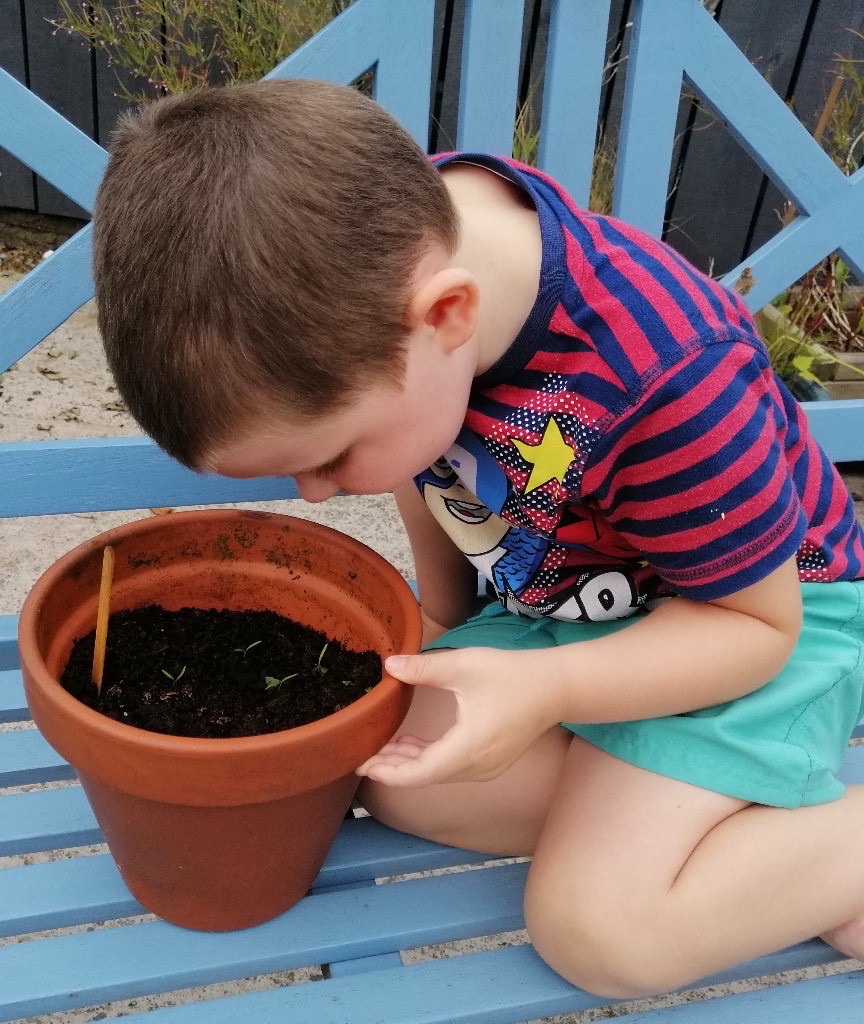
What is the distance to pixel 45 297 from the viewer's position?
1.21 meters

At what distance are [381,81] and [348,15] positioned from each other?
87 millimetres

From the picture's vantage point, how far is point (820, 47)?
9.36ft

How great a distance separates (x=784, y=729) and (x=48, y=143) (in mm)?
1070

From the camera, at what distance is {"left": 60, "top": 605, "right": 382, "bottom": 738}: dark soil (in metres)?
1.02

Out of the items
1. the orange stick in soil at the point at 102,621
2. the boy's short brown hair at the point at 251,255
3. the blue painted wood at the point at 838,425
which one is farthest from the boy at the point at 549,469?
the blue painted wood at the point at 838,425

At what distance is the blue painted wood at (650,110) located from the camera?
1269 mm

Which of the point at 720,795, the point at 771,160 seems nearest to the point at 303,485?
the point at 720,795

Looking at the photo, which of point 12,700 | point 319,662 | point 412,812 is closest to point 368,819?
point 412,812

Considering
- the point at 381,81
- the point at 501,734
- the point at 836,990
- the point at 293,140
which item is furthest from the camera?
the point at 381,81

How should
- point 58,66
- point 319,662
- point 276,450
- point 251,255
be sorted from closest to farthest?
1. point 251,255
2. point 276,450
3. point 319,662
4. point 58,66

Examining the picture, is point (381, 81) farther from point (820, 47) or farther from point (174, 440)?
point (820, 47)

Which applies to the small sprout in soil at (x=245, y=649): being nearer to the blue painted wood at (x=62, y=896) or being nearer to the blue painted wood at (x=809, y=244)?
the blue painted wood at (x=62, y=896)

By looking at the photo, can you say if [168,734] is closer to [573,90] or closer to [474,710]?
[474,710]

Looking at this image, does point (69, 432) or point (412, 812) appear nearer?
point (412, 812)
